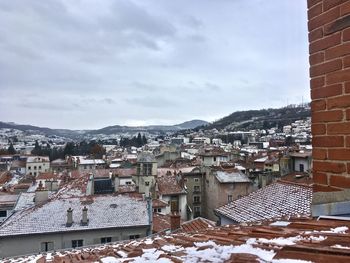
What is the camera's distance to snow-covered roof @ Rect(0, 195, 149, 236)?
64.7ft

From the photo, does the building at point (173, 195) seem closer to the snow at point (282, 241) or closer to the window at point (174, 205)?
the window at point (174, 205)

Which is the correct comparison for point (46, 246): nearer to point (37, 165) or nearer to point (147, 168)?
point (147, 168)

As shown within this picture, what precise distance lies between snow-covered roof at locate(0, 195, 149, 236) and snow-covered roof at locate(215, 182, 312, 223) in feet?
24.0

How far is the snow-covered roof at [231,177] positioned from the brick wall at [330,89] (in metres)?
31.1

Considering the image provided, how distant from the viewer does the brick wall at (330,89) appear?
8.91ft

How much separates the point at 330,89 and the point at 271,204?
12.0 m

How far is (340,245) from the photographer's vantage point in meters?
2.15

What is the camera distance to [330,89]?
2.84 metres

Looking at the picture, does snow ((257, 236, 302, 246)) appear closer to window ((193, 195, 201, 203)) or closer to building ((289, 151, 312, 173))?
building ((289, 151, 312, 173))

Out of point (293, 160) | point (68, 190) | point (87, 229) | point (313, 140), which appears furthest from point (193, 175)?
point (313, 140)

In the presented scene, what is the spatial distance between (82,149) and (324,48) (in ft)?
415

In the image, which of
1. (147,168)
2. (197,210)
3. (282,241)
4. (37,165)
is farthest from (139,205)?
(37,165)

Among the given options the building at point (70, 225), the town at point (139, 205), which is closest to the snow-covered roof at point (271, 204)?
the town at point (139, 205)

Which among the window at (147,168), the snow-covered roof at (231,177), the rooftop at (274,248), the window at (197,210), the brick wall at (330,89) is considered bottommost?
the window at (197,210)
